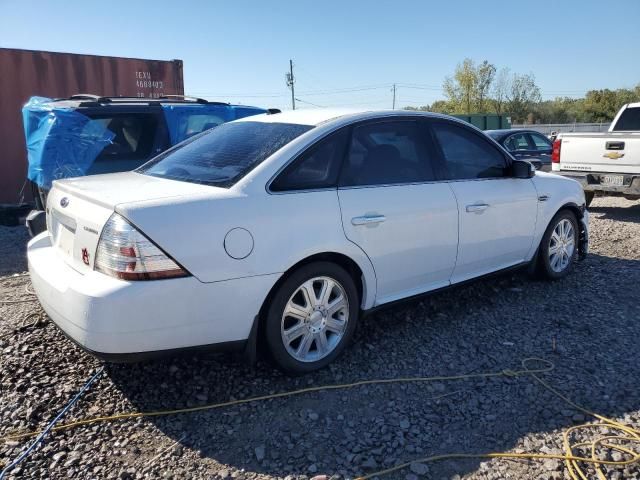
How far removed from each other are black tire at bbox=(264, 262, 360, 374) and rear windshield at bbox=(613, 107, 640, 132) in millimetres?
8400

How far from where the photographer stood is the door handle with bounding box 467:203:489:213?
408 cm

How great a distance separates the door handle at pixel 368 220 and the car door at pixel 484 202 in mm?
818

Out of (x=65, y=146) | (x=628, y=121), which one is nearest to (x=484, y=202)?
(x=65, y=146)

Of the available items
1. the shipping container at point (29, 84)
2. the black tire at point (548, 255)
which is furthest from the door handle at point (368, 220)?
the shipping container at point (29, 84)

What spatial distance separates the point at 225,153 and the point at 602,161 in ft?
22.7

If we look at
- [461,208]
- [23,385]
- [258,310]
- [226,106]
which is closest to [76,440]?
[23,385]

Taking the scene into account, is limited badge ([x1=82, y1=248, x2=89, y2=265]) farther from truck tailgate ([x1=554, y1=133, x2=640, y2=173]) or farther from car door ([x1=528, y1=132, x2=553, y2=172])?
car door ([x1=528, y1=132, x2=553, y2=172])

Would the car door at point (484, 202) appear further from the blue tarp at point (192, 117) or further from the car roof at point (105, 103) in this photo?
the car roof at point (105, 103)

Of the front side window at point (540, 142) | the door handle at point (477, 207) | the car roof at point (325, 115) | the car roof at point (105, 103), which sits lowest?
the door handle at point (477, 207)

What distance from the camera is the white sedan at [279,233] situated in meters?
2.69

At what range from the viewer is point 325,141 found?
3.43 m

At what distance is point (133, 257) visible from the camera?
2.64 metres

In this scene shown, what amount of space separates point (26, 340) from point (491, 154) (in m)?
3.78

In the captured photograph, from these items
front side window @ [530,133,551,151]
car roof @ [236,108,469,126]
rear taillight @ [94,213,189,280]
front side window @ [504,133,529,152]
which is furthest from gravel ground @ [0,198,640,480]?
front side window @ [530,133,551,151]
